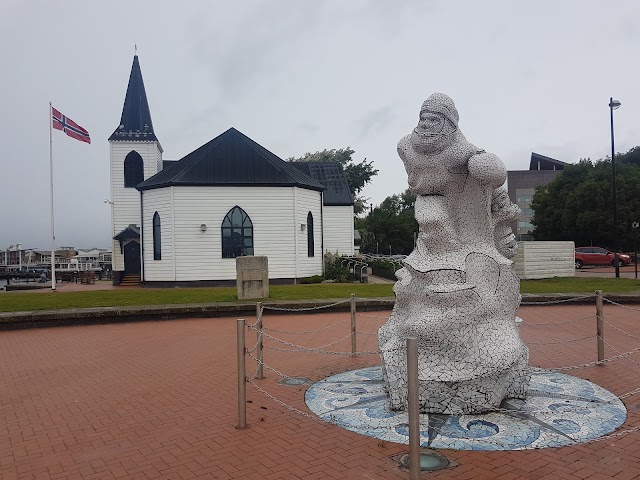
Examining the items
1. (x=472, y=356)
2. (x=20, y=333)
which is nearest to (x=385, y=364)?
(x=472, y=356)

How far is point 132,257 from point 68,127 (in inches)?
345

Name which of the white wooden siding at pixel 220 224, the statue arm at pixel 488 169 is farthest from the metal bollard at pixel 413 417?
the white wooden siding at pixel 220 224

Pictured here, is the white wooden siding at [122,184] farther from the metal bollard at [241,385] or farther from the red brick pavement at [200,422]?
the metal bollard at [241,385]

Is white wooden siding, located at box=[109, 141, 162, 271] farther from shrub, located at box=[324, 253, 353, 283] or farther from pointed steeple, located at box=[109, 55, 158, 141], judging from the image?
shrub, located at box=[324, 253, 353, 283]

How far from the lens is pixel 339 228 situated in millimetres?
35469

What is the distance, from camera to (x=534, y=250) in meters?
25.0

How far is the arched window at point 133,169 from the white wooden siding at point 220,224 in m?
8.14

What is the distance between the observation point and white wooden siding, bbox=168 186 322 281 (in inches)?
1040

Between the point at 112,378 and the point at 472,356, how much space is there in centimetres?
583

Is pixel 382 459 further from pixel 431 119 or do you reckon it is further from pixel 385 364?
pixel 431 119

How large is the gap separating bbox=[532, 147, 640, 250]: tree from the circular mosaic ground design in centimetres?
3667

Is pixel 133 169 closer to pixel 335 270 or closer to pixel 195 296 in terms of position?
pixel 335 270

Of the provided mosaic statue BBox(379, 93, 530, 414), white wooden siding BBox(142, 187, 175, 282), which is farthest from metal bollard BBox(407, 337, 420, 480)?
white wooden siding BBox(142, 187, 175, 282)

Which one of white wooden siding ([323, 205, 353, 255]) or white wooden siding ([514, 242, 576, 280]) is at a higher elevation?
white wooden siding ([323, 205, 353, 255])
